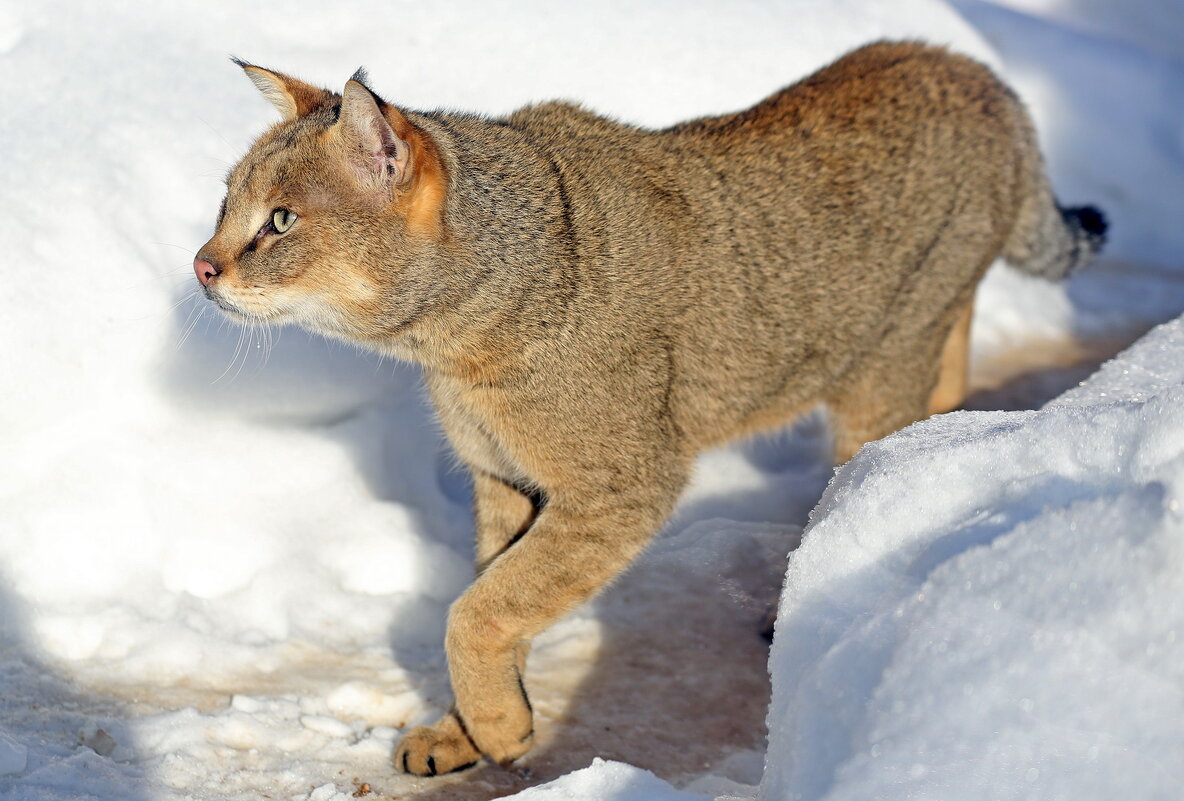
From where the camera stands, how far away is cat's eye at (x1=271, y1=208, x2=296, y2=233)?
10.5ft

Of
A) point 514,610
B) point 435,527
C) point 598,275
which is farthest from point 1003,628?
point 435,527

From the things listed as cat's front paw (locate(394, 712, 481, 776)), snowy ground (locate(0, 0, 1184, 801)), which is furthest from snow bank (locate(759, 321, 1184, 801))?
cat's front paw (locate(394, 712, 481, 776))

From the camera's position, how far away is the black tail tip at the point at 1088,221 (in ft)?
17.8

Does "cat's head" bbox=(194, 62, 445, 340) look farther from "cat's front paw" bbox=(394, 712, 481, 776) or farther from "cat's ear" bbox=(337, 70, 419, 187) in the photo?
"cat's front paw" bbox=(394, 712, 481, 776)

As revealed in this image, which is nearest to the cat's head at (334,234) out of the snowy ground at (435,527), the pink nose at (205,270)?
the pink nose at (205,270)

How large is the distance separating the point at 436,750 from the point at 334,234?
4.99 ft

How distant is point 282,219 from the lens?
10.5ft

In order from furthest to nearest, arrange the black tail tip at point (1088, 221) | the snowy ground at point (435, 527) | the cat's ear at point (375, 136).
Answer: the black tail tip at point (1088, 221) < the cat's ear at point (375, 136) < the snowy ground at point (435, 527)

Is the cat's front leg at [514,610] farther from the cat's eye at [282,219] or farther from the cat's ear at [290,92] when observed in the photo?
the cat's ear at [290,92]

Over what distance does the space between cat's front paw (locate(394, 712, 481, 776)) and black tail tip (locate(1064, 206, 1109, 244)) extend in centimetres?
361

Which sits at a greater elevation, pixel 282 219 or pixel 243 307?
pixel 282 219

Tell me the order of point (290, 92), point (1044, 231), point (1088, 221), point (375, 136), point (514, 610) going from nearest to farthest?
point (375, 136), point (514, 610), point (290, 92), point (1044, 231), point (1088, 221)

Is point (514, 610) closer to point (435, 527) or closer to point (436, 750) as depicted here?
point (436, 750)

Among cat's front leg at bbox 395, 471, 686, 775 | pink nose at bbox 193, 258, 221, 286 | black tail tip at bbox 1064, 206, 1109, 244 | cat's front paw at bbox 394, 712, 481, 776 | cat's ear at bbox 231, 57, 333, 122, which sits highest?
cat's ear at bbox 231, 57, 333, 122
